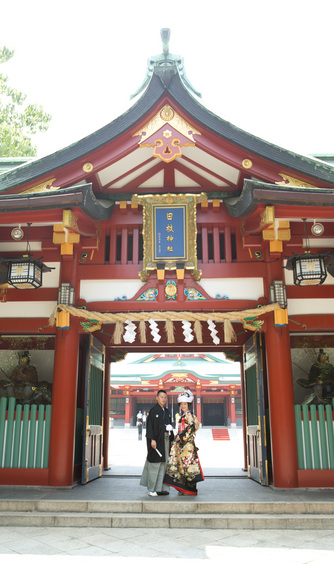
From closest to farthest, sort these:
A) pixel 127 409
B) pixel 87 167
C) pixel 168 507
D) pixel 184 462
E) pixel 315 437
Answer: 1. pixel 168 507
2. pixel 184 462
3. pixel 315 437
4. pixel 87 167
5. pixel 127 409

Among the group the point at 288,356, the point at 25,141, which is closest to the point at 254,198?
the point at 288,356

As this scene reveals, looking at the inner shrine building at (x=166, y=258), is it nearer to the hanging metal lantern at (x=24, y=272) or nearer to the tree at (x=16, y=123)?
the hanging metal lantern at (x=24, y=272)

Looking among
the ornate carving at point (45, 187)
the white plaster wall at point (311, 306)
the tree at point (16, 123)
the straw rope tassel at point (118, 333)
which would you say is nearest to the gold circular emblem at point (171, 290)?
the straw rope tassel at point (118, 333)

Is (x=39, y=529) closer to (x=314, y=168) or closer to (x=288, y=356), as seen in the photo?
(x=288, y=356)

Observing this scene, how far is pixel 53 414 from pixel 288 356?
411 cm

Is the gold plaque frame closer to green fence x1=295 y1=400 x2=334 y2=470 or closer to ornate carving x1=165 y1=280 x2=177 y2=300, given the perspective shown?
ornate carving x1=165 y1=280 x2=177 y2=300

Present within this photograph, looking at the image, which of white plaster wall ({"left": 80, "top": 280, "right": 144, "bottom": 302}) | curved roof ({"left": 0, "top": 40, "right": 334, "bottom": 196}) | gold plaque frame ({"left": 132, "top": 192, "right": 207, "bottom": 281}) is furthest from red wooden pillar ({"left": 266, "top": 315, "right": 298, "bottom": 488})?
curved roof ({"left": 0, "top": 40, "right": 334, "bottom": 196})

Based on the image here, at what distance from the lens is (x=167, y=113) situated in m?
7.78

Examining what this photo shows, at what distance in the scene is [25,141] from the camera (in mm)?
18062

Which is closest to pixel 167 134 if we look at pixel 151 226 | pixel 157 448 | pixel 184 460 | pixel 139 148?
pixel 139 148

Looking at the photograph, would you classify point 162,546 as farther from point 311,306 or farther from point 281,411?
point 311,306

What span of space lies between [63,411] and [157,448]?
5.63 feet

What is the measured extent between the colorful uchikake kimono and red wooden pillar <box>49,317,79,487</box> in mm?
1715

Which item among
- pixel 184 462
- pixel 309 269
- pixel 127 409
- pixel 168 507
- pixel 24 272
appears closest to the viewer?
pixel 168 507
